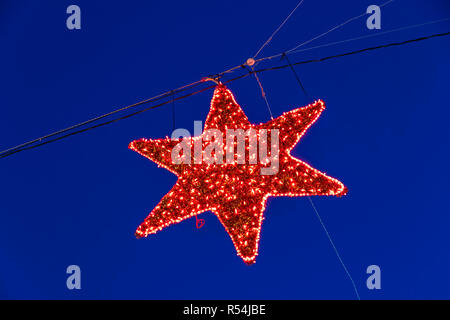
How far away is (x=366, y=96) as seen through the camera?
3438 mm

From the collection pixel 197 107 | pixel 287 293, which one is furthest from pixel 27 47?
pixel 287 293

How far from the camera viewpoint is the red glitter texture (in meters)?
2.45

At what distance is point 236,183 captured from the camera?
247 cm

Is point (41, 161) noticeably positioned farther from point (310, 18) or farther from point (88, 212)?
point (310, 18)

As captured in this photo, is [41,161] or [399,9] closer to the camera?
[399,9]

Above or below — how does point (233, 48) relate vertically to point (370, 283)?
above

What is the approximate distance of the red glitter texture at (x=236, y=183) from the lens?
2453 millimetres

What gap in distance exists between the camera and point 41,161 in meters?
3.62

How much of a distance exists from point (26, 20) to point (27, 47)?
240mm

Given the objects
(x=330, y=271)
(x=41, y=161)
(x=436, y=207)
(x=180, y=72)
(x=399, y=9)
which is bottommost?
(x=330, y=271)

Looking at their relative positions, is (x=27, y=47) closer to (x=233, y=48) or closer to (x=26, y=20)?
(x=26, y=20)

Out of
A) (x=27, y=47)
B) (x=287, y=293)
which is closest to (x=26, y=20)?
(x=27, y=47)
